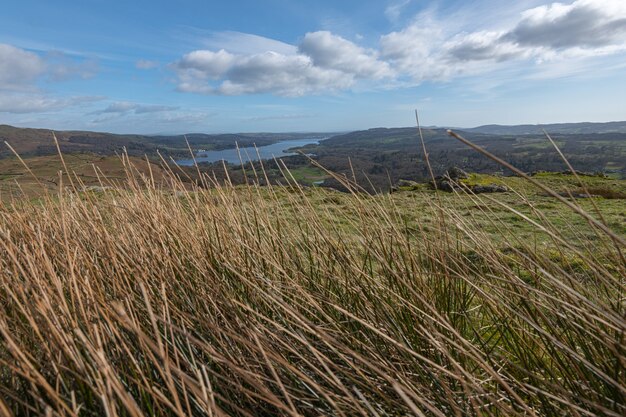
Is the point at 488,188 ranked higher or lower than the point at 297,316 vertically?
lower

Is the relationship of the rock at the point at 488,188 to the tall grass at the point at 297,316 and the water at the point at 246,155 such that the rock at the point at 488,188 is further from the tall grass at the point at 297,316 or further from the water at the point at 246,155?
the tall grass at the point at 297,316

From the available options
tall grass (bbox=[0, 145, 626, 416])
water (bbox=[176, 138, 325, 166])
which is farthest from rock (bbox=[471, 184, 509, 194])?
tall grass (bbox=[0, 145, 626, 416])

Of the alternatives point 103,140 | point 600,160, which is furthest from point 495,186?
point 103,140

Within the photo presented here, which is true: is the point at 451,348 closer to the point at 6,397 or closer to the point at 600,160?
the point at 6,397

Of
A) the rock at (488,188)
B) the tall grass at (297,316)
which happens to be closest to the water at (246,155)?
the tall grass at (297,316)

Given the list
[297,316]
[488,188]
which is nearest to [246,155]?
[297,316]

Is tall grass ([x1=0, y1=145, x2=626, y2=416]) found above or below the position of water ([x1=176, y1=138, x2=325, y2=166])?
below

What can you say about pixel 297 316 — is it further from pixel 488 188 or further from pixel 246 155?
pixel 488 188

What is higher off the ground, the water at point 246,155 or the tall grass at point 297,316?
the water at point 246,155

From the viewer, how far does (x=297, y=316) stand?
1243 millimetres

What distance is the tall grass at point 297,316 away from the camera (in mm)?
1155

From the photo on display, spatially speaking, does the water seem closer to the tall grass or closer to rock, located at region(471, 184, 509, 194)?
the tall grass

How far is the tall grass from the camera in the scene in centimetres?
116

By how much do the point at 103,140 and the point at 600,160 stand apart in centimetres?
18068
